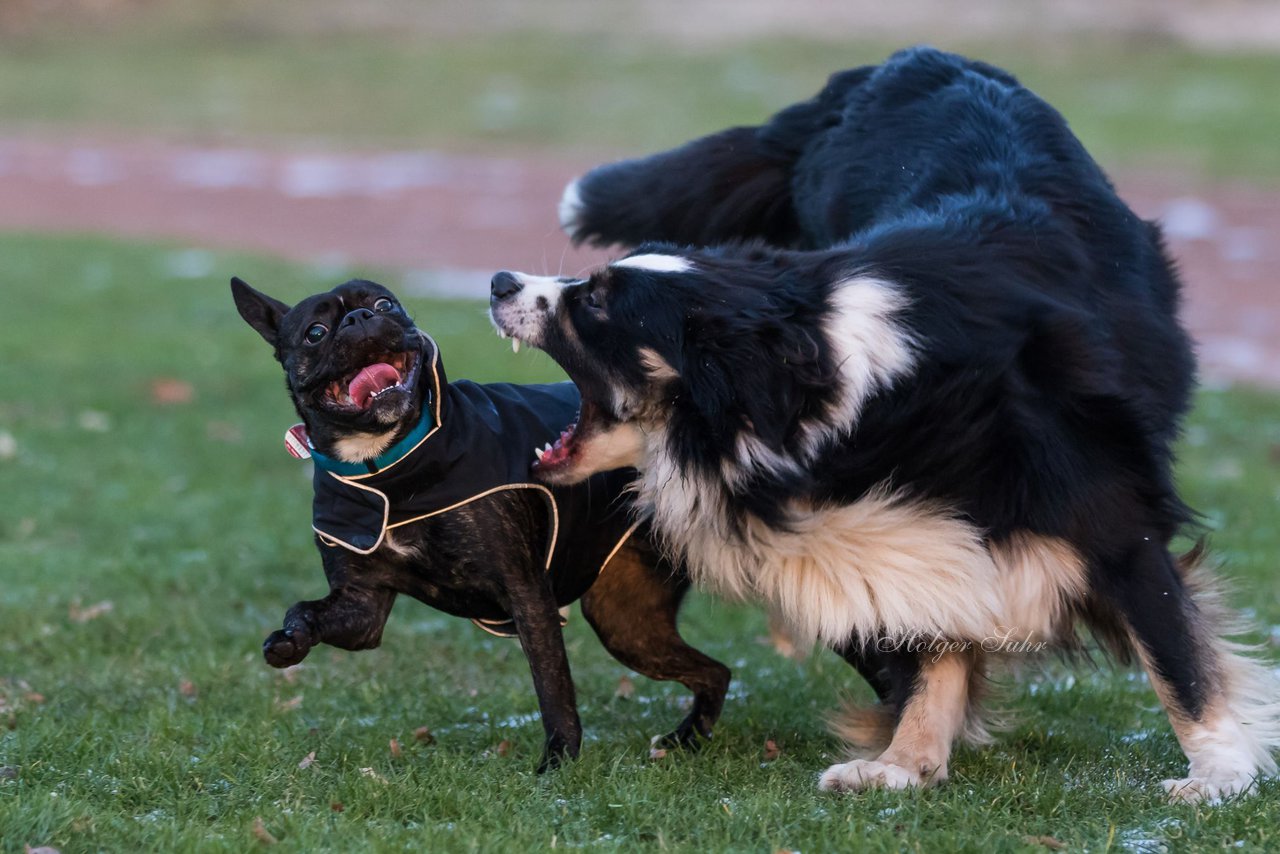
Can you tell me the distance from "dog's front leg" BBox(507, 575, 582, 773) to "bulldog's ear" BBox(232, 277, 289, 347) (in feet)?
3.55

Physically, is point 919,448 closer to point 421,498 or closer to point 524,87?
point 421,498

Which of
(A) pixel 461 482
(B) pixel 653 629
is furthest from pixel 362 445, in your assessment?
(B) pixel 653 629

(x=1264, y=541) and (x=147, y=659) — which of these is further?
(x=1264, y=541)

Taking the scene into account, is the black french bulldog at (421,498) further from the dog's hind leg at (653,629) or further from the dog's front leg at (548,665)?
the dog's hind leg at (653,629)

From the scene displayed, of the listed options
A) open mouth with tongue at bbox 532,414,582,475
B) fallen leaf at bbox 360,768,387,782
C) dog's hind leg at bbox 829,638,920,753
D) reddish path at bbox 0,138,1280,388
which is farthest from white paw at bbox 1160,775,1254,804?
reddish path at bbox 0,138,1280,388

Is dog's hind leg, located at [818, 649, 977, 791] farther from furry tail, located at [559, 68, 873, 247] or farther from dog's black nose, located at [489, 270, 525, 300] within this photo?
furry tail, located at [559, 68, 873, 247]

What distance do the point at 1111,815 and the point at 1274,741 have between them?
2.33 ft

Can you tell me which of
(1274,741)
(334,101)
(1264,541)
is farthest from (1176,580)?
(334,101)

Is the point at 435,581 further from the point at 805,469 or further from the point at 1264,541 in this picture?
the point at 1264,541

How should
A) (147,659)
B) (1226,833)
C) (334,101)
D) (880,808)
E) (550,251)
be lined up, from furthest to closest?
1. (334,101)
2. (550,251)
3. (147,659)
4. (880,808)
5. (1226,833)

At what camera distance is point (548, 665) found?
15.0ft

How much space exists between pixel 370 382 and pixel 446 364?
6642 millimetres

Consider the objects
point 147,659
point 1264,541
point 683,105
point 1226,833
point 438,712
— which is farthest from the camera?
point 683,105

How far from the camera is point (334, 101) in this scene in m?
29.8
